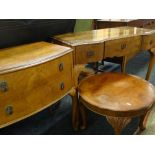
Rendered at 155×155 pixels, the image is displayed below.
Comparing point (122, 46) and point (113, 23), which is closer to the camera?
point (122, 46)

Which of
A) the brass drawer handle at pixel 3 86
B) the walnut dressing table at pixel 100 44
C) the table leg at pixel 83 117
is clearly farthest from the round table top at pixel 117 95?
the brass drawer handle at pixel 3 86

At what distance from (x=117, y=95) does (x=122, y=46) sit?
568 mm

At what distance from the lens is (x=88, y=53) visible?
4.62 ft

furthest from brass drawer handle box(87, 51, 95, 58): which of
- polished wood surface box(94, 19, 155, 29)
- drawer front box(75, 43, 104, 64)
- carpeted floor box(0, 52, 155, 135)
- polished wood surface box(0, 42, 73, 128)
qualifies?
polished wood surface box(94, 19, 155, 29)

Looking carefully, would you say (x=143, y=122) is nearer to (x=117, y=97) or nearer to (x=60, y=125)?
(x=117, y=97)

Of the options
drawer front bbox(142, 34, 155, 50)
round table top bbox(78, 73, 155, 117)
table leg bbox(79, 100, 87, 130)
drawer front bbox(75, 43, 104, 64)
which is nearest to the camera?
round table top bbox(78, 73, 155, 117)

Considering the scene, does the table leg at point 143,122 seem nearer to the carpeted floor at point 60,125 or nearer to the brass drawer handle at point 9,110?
the carpeted floor at point 60,125

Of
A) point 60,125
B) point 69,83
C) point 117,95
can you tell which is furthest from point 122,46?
point 60,125

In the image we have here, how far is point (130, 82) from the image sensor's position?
1.39m

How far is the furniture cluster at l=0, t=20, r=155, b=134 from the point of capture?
91cm

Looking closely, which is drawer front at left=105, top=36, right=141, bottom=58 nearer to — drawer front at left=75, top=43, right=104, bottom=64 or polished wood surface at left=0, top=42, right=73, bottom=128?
drawer front at left=75, top=43, right=104, bottom=64

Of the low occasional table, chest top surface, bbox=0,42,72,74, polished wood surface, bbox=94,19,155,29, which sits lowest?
the low occasional table

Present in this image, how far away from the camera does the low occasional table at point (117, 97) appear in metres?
1.12

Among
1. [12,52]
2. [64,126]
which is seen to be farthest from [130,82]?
[12,52]
